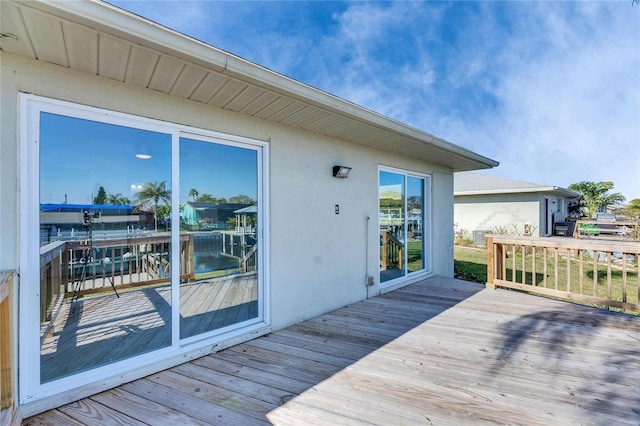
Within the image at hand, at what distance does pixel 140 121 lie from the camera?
2498 millimetres

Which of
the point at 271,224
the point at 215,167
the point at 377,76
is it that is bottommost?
the point at 271,224

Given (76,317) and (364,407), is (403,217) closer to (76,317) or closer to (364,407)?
(364,407)

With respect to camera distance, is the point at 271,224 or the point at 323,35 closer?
the point at 271,224

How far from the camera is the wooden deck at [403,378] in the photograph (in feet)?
6.44

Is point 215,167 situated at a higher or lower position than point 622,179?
lower

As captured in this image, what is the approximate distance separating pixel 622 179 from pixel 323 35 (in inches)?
1383

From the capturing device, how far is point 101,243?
7.93ft

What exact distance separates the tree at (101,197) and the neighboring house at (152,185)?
44 millimetres

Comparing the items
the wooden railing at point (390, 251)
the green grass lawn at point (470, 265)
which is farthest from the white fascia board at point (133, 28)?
the green grass lawn at point (470, 265)

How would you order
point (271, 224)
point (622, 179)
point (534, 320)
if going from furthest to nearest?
1. point (622, 179)
2. point (534, 320)
3. point (271, 224)

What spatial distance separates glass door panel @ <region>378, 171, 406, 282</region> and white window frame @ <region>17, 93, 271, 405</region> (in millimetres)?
2862

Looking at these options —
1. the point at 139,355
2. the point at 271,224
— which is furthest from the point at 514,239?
the point at 139,355

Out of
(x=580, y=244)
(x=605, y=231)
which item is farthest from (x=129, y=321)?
(x=605, y=231)

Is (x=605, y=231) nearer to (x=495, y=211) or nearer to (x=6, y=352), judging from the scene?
(x=495, y=211)
